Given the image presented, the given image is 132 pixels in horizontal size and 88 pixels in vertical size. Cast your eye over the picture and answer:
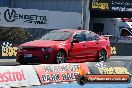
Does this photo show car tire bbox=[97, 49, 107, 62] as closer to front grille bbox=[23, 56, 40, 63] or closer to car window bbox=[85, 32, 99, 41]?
car window bbox=[85, 32, 99, 41]

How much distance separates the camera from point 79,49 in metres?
16.9

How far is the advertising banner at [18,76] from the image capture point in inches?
405

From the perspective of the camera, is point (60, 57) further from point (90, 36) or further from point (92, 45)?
point (90, 36)

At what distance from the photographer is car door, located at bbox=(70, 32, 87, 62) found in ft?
54.4

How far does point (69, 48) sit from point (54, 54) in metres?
0.98

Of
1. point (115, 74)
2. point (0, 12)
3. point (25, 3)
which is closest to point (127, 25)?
point (25, 3)

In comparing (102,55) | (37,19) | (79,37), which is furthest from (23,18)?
(79,37)

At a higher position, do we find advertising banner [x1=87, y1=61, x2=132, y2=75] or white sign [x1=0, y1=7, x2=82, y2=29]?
white sign [x1=0, y1=7, x2=82, y2=29]

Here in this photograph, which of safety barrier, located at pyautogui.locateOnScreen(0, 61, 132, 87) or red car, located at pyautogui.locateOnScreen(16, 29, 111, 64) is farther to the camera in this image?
red car, located at pyautogui.locateOnScreen(16, 29, 111, 64)

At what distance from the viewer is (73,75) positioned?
11.7 metres

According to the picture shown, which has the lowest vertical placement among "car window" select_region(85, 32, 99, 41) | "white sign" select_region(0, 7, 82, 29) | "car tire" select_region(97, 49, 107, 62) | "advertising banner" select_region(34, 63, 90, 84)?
"car tire" select_region(97, 49, 107, 62)

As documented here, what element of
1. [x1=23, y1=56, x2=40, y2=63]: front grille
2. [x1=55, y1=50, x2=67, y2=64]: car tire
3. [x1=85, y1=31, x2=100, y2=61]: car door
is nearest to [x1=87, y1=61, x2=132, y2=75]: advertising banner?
[x1=55, y1=50, x2=67, y2=64]: car tire

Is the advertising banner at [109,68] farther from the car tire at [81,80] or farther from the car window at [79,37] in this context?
the car window at [79,37]

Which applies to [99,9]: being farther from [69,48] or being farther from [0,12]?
[69,48]
